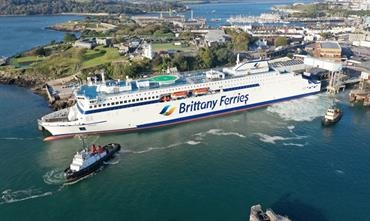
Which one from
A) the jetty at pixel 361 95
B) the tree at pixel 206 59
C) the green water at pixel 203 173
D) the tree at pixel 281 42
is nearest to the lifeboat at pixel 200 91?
the green water at pixel 203 173

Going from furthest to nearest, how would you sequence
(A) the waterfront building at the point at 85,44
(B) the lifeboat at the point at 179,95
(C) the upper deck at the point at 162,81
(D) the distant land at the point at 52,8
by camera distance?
(D) the distant land at the point at 52,8 → (A) the waterfront building at the point at 85,44 → (B) the lifeboat at the point at 179,95 → (C) the upper deck at the point at 162,81

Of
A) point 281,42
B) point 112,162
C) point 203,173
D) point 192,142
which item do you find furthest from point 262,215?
point 281,42

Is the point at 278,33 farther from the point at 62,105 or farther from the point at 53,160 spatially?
the point at 53,160

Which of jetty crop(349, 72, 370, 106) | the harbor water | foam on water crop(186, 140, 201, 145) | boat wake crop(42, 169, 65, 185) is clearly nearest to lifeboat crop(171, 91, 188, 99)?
the harbor water

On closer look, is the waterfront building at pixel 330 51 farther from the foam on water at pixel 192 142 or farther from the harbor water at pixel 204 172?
the foam on water at pixel 192 142

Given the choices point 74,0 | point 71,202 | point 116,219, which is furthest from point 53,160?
point 74,0

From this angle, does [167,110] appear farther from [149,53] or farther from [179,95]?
[149,53]
